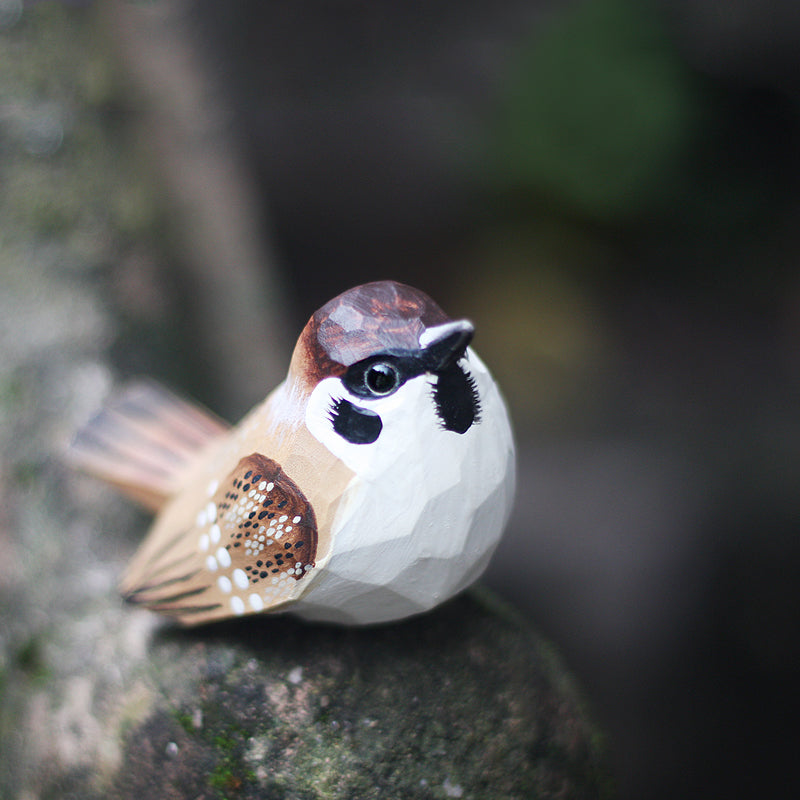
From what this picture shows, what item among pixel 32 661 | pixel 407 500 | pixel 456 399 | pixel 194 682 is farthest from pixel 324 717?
pixel 32 661

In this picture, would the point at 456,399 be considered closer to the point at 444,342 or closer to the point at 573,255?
the point at 444,342

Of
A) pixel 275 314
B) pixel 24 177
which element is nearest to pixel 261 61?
pixel 275 314

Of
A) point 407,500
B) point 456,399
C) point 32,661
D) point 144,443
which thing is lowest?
point 32,661

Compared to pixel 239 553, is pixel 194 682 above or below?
below

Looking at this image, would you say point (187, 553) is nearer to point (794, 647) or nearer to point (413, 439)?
point (413, 439)

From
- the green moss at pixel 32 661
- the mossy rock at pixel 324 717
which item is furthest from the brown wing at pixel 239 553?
the green moss at pixel 32 661

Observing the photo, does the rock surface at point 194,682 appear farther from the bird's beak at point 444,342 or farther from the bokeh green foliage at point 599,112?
the bokeh green foliage at point 599,112

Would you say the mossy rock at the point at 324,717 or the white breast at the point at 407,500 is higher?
the white breast at the point at 407,500
